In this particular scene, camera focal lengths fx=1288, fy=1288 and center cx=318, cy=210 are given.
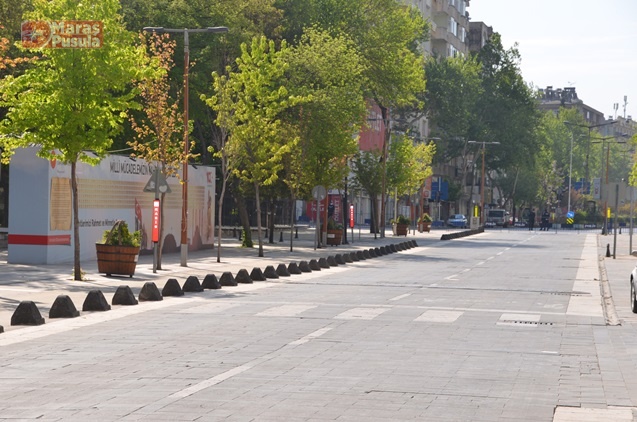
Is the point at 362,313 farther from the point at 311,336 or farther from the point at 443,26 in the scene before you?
the point at 443,26

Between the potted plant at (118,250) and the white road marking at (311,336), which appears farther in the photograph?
A: the potted plant at (118,250)

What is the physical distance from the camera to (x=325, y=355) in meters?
14.4

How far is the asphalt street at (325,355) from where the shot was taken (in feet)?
34.2

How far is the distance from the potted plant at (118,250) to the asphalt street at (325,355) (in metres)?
1.02

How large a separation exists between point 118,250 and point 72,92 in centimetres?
406

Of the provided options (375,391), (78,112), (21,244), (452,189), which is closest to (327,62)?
(21,244)

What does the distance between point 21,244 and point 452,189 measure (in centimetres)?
10484

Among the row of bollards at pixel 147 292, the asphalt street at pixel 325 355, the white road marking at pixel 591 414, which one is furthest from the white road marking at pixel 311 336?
the white road marking at pixel 591 414

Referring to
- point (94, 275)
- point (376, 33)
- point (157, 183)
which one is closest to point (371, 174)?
point (376, 33)

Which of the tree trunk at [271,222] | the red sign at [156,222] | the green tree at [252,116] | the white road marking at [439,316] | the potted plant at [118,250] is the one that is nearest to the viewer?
the white road marking at [439,316]

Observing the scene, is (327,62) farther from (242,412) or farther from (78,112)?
(242,412)

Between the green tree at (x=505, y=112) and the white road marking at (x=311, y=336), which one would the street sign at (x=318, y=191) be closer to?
the white road marking at (x=311, y=336)

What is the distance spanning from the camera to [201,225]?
50.2 metres

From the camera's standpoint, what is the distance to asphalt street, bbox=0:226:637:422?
34.2ft
